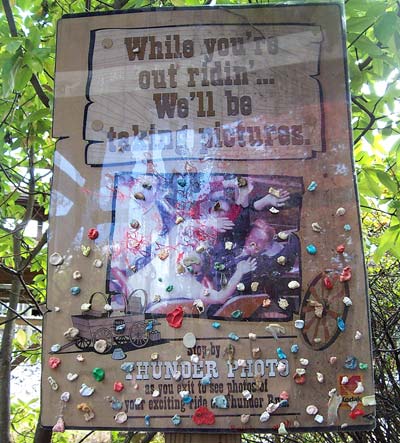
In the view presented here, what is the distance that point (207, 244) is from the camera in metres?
1.05

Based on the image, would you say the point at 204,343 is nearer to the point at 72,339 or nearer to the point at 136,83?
the point at 72,339

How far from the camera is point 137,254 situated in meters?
1.06

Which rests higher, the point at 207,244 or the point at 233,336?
the point at 207,244

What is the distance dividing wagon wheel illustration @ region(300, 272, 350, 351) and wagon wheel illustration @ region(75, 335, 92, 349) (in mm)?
470

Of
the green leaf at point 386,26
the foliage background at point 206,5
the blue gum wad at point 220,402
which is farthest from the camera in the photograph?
the foliage background at point 206,5

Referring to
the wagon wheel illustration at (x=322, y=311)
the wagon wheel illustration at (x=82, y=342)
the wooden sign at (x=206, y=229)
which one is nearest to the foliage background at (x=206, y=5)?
the wooden sign at (x=206, y=229)

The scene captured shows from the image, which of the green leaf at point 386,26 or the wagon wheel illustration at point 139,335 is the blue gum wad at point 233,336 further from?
the green leaf at point 386,26

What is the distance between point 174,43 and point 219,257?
21.9 inches

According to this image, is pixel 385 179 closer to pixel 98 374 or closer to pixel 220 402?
pixel 220 402

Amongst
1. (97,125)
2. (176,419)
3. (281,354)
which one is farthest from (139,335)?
(97,125)

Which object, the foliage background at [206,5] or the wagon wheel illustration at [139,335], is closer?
the wagon wheel illustration at [139,335]

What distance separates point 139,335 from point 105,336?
8 centimetres

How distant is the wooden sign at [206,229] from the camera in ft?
3.21

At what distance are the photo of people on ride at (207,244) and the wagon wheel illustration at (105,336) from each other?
57 mm
